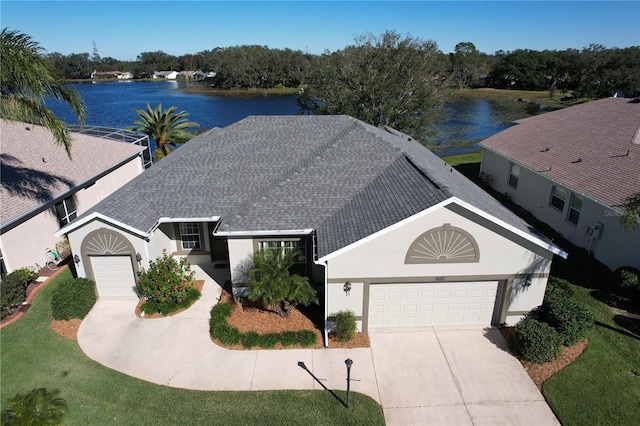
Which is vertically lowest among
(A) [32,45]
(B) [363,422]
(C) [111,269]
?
(B) [363,422]

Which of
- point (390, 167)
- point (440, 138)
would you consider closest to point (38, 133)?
point (390, 167)

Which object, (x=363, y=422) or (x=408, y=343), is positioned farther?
(x=408, y=343)

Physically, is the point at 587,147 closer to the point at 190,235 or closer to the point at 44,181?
the point at 190,235

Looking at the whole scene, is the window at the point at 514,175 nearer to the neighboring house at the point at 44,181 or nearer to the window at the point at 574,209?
the window at the point at 574,209

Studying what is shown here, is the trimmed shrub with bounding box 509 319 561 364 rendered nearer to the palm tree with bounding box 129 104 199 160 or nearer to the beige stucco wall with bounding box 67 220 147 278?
the beige stucco wall with bounding box 67 220 147 278

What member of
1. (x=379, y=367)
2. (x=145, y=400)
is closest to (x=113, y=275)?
(x=145, y=400)

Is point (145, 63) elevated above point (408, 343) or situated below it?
above

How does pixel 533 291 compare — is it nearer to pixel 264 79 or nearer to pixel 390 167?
pixel 390 167

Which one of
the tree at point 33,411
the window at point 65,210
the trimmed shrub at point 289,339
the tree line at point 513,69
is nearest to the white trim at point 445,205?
the trimmed shrub at point 289,339
